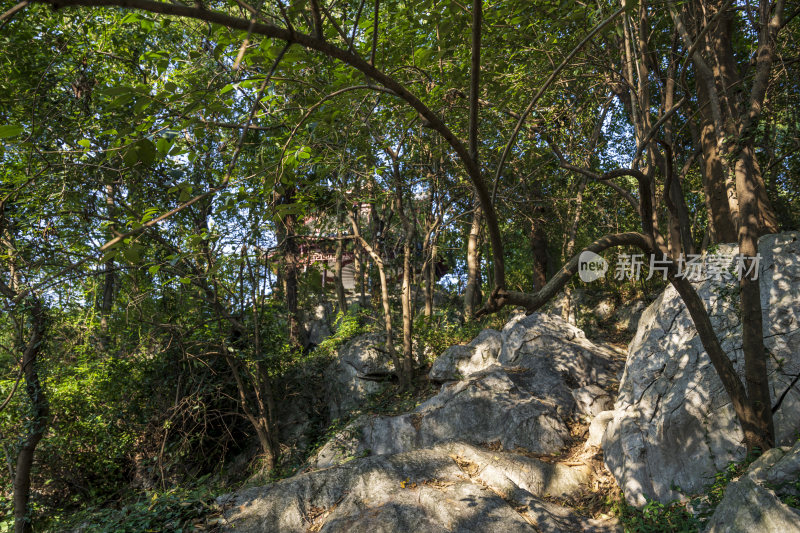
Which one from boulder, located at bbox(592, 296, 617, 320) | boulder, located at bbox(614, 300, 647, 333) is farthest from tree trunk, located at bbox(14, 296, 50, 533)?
boulder, located at bbox(592, 296, 617, 320)

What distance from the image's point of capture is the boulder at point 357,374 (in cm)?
1017

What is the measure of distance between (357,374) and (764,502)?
318 inches

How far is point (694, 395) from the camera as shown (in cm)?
550

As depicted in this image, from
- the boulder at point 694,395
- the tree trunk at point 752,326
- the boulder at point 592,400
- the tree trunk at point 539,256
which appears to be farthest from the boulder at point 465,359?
the tree trunk at point 752,326

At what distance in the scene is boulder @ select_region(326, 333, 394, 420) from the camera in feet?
33.4

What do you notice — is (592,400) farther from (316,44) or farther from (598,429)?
(316,44)

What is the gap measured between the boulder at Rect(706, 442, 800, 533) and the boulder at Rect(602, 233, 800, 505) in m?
1.25

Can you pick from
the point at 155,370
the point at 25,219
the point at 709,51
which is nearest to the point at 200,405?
the point at 155,370

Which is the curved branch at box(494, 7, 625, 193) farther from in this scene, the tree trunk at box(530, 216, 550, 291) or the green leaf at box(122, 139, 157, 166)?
the tree trunk at box(530, 216, 550, 291)

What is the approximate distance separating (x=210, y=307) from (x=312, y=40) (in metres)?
7.21

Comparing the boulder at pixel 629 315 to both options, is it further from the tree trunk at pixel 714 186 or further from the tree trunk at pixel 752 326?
the tree trunk at pixel 752 326

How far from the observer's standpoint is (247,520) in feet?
15.8

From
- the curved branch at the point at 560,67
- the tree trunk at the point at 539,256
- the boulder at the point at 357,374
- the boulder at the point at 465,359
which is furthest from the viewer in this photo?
the tree trunk at the point at 539,256

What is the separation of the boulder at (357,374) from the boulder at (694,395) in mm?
5062
